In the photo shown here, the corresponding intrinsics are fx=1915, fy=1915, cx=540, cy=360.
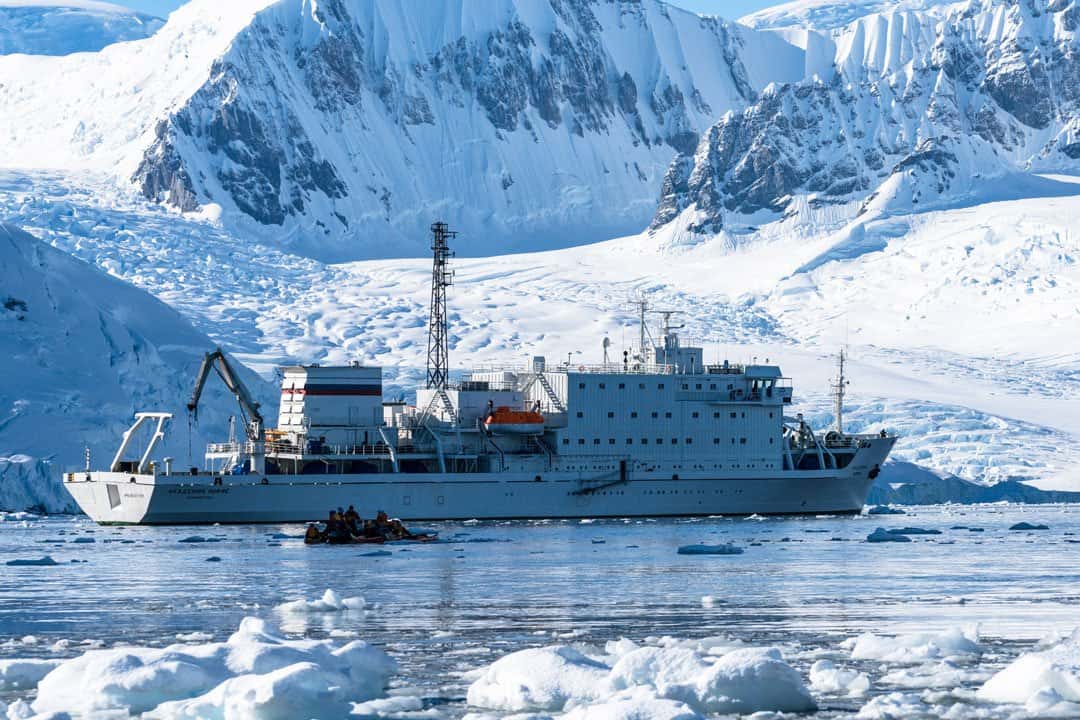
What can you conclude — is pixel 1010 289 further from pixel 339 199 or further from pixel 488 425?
pixel 488 425

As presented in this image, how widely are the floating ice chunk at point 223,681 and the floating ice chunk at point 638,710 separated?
2.89m

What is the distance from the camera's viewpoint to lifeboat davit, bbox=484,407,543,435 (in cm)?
6556

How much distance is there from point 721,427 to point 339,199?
136 meters

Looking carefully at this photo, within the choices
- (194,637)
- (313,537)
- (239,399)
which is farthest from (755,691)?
(239,399)

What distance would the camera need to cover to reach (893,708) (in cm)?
1986

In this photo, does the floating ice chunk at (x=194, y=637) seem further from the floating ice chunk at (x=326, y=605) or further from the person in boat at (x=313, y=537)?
Result: the person in boat at (x=313, y=537)

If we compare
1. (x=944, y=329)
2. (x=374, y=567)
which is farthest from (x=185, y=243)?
(x=374, y=567)

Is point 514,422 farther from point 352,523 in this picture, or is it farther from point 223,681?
point 223,681

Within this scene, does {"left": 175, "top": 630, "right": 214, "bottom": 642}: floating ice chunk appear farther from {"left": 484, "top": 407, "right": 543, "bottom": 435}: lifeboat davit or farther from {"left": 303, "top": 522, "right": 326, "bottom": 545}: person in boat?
{"left": 484, "top": 407, "right": 543, "bottom": 435}: lifeboat davit

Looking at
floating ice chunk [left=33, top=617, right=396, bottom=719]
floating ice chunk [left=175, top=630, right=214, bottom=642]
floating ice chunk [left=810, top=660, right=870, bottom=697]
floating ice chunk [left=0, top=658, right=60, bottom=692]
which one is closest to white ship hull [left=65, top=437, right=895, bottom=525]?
floating ice chunk [left=175, top=630, right=214, bottom=642]

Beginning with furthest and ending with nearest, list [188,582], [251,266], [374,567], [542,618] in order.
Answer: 1. [251,266]
2. [374,567]
3. [188,582]
4. [542,618]

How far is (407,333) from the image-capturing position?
14050 cm

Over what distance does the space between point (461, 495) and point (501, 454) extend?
6.69ft

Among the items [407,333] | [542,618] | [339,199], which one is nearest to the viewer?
[542,618]
